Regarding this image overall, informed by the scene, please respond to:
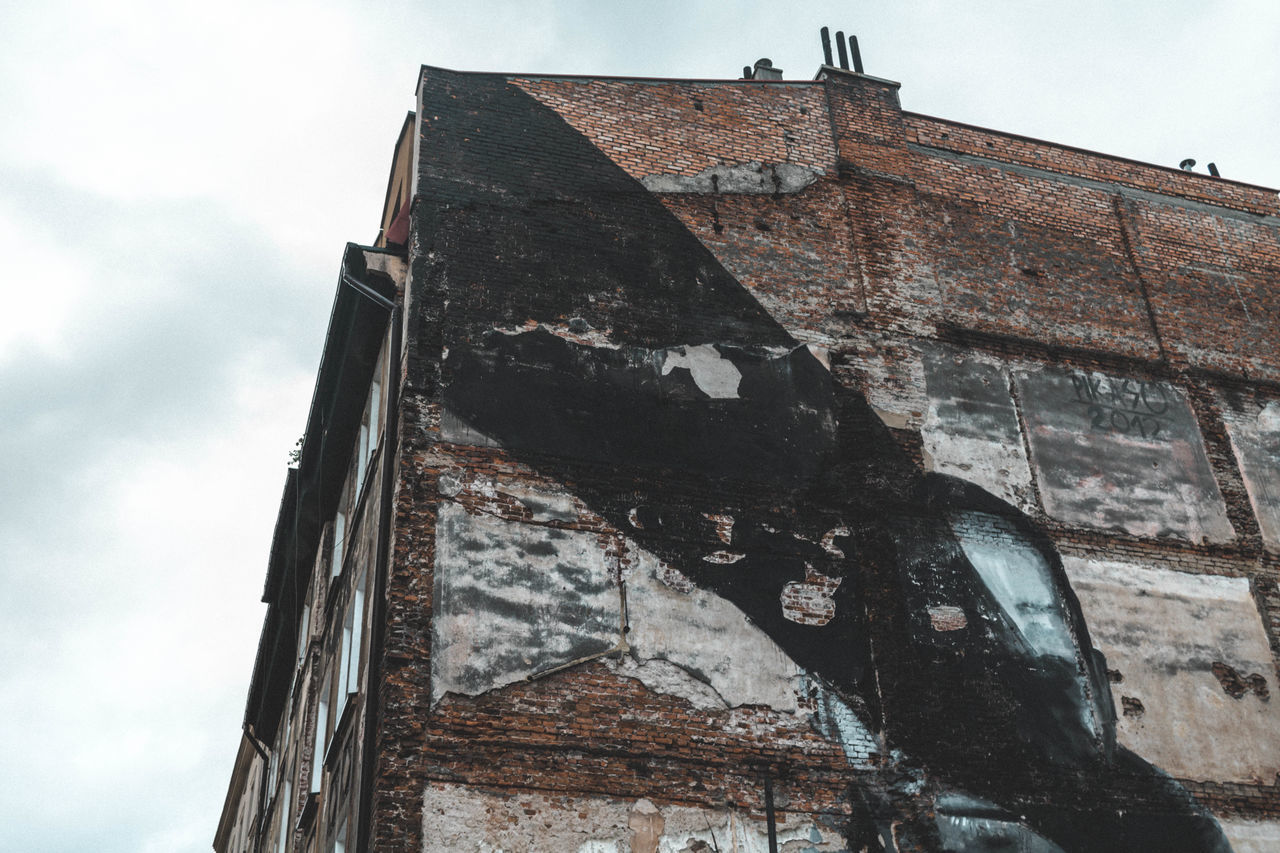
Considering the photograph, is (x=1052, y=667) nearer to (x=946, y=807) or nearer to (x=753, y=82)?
(x=946, y=807)

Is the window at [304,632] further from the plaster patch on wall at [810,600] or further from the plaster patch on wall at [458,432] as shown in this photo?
the plaster patch on wall at [810,600]

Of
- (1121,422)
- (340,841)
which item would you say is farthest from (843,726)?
(1121,422)

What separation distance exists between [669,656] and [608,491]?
156 centimetres

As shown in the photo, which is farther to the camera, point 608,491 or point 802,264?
point 802,264

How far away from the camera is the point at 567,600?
1077 centimetres

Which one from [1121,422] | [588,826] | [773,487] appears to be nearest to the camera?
A: [588,826]

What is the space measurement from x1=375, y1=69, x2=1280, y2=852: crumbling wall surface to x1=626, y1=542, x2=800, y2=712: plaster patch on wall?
0.03 m

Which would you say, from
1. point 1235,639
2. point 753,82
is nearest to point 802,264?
point 753,82

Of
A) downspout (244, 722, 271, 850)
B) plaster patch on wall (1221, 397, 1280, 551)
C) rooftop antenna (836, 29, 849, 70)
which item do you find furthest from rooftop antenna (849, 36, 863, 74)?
downspout (244, 722, 271, 850)

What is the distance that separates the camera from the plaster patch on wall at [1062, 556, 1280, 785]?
1165cm

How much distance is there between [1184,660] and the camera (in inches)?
479

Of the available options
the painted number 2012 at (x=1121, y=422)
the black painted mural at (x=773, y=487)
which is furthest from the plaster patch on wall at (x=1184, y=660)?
the painted number 2012 at (x=1121, y=422)

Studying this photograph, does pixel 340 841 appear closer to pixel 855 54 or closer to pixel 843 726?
pixel 843 726

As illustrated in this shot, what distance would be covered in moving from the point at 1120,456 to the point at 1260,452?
1.83 metres
